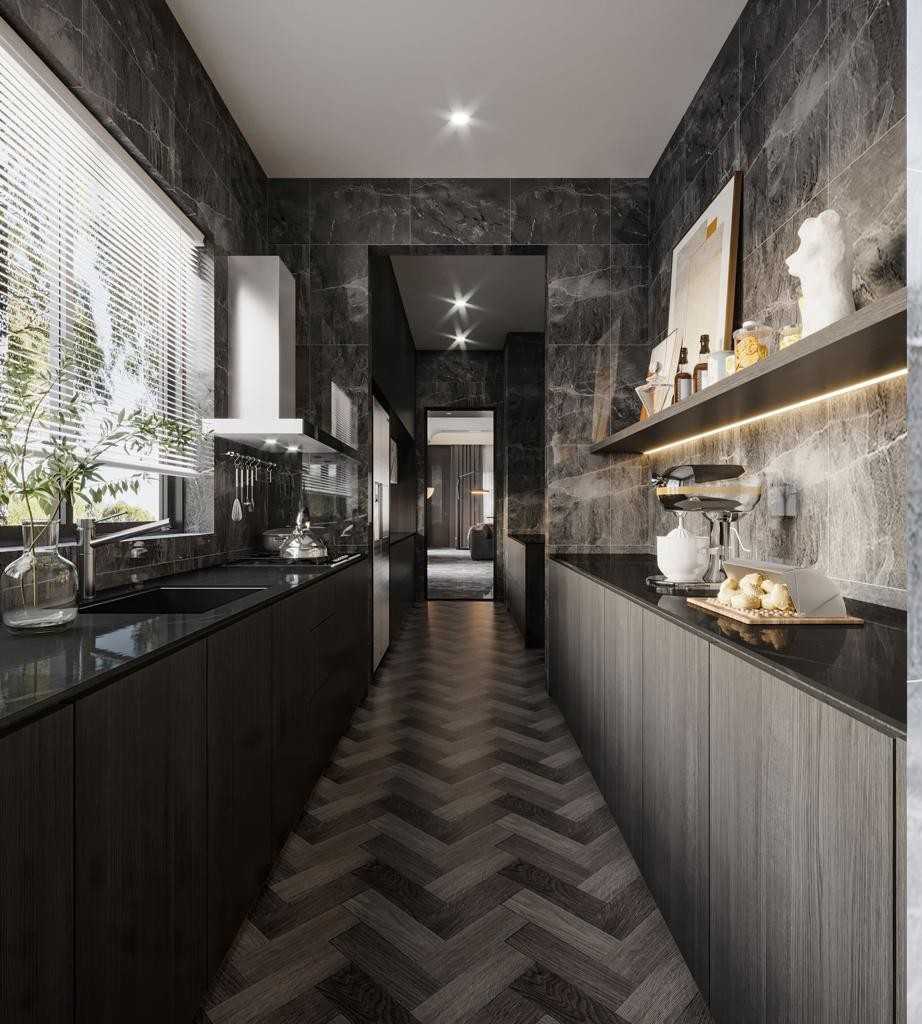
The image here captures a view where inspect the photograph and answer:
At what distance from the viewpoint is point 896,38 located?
62.6 inches

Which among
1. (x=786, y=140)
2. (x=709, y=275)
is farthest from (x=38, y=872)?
(x=709, y=275)

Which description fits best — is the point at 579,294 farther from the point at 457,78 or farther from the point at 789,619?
the point at 789,619

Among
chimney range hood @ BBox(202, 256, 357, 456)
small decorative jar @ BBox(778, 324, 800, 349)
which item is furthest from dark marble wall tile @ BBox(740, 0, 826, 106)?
chimney range hood @ BBox(202, 256, 357, 456)

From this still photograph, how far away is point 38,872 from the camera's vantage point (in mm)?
818

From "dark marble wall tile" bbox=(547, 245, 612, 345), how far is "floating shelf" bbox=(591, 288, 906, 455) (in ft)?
4.13

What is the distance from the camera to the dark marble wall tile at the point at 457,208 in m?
3.73

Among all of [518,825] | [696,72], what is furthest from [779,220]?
[518,825]

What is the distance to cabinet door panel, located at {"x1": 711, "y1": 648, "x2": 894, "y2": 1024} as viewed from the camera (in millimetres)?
812

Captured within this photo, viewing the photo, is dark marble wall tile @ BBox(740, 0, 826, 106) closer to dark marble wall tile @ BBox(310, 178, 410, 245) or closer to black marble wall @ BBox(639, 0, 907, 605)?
black marble wall @ BBox(639, 0, 907, 605)

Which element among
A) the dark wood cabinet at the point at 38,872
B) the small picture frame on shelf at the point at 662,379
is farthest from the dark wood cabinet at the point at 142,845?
the small picture frame on shelf at the point at 662,379

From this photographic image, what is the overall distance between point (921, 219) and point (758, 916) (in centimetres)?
109

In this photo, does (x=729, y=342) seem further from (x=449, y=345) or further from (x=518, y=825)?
(x=449, y=345)

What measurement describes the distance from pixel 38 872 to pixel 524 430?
21.5ft

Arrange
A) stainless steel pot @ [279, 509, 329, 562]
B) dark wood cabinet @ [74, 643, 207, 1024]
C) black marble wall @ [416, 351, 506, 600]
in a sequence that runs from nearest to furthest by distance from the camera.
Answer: dark wood cabinet @ [74, 643, 207, 1024] < stainless steel pot @ [279, 509, 329, 562] < black marble wall @ [416, 351, 506, 600]
